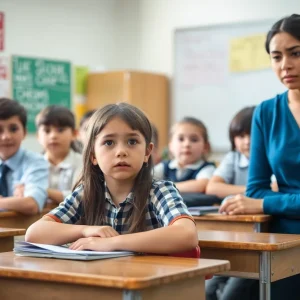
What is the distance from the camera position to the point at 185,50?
683cm

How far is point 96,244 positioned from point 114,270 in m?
0.31

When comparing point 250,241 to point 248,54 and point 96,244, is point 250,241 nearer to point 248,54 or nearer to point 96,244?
point 96,244

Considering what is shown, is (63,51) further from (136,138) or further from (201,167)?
(136,138)

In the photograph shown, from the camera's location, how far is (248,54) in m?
6.42

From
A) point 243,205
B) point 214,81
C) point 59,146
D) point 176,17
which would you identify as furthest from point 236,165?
point 176,17

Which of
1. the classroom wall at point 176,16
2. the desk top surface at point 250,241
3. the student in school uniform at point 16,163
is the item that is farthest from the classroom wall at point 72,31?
the desk top surface at point 250,241

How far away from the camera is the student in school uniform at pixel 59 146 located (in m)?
4.25

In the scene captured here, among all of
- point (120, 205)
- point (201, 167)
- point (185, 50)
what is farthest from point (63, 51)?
point (120, 205)

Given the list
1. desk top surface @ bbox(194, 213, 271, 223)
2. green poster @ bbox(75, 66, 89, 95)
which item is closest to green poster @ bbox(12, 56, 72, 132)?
green poster @ bbox(75, 66, 89, 95)

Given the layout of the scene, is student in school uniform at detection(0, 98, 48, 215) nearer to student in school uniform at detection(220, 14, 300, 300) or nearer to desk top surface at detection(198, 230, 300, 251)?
student in school uniform at detection(220, 14, 300, 300)

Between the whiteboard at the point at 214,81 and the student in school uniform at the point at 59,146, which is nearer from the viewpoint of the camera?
the student in school uniform at the point at 59,146

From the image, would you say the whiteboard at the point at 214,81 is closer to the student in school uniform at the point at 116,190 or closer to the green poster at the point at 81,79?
the green poster at the point at 81,79

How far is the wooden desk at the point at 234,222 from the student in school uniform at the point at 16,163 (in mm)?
858

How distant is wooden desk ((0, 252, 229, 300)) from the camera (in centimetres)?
150
